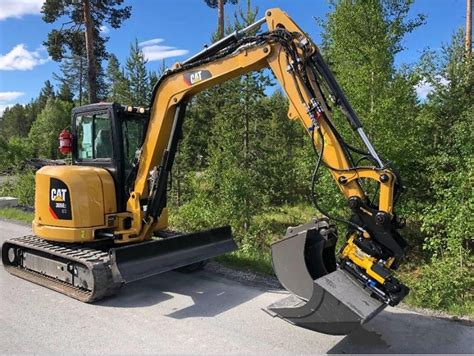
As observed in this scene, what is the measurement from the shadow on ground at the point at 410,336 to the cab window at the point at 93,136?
410cm

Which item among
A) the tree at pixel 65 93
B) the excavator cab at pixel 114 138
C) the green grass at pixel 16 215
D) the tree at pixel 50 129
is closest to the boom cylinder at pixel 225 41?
the excavator cab at pixel 114 138

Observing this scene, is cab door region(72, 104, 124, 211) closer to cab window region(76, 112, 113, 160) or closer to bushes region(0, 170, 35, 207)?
cab window region(76, 112, 113, 160)

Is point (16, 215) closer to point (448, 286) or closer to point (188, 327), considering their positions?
point (188, 327)

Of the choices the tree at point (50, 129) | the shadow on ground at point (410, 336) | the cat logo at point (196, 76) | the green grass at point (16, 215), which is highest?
the tree at point (50, 129)

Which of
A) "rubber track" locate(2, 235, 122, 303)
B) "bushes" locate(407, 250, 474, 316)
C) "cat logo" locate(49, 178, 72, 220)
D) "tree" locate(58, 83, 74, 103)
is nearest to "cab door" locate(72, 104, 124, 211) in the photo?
"cat logo" locate(49, 178, 72, 220)

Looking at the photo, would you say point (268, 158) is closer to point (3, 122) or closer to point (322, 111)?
point (322, 111)

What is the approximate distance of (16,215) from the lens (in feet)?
40.7

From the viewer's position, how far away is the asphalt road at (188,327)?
165 inches

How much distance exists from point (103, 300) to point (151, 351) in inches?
65.7

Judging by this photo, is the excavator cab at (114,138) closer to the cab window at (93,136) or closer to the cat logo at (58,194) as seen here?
the cab window at (93,136)

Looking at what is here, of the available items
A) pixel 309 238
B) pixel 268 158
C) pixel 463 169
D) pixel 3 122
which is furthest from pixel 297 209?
pixel 3 122

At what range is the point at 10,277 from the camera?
6.55m

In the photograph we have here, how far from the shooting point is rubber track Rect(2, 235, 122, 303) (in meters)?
5.42

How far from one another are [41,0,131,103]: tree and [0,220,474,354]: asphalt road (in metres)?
12.7
